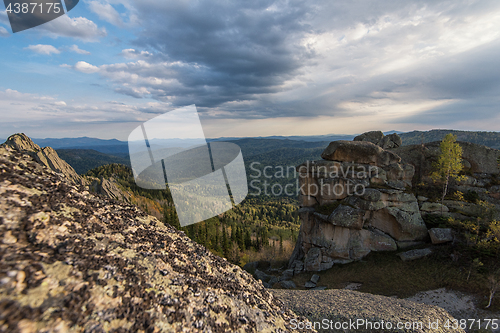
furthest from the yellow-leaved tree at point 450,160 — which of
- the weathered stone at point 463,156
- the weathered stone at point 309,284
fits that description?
the weathered stone at point 309,284

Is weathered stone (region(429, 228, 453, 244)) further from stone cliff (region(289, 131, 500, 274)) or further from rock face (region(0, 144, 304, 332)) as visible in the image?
rock face (region(0, 144, 304, 332))

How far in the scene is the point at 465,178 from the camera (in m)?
29.1

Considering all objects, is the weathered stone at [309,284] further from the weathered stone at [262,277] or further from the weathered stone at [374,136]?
the weathered stone at [374,136]

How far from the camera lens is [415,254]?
26.4 metres

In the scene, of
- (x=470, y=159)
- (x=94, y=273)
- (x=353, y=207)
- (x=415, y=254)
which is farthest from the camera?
(x=470, y=159)

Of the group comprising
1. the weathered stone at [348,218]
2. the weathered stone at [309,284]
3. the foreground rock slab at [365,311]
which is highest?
the weathered stone at [348,218]

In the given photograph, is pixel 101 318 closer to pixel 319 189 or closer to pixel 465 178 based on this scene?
pixel 319 189

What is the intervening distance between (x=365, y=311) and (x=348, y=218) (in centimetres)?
1698

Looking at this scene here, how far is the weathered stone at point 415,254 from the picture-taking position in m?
26.0

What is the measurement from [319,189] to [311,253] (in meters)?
9.99

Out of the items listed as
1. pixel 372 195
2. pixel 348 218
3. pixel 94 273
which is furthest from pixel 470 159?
pixel 94 273

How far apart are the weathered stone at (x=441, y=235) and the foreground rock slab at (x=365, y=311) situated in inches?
489

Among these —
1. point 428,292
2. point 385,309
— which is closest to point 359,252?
point 428,292

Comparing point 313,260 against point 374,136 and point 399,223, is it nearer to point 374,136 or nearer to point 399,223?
point 399,223
